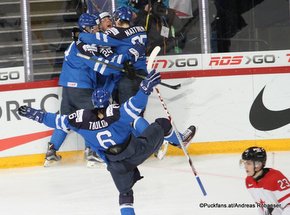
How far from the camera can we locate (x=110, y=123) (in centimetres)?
548

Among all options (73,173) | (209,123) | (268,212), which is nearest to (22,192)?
(73,173)

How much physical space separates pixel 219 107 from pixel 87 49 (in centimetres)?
137

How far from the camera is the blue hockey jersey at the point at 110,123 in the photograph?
18.0 ft

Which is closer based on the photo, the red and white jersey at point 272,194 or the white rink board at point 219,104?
the red and white jersey at point 272,194

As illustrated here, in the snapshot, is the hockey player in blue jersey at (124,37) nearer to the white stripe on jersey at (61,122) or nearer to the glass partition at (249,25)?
the glass partition at (249,25)

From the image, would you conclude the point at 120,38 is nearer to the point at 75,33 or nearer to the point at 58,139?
the point at 75,33

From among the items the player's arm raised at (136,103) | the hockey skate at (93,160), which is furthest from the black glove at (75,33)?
the player's arm raised at (136,103)

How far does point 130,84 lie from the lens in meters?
7.41

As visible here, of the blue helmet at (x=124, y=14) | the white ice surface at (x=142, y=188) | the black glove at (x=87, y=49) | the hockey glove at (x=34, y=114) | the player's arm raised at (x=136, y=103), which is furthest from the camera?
the black glove at (x=87, y=49)

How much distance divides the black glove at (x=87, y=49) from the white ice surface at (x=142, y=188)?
1001 mm

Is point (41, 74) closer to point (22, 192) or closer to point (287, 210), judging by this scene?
point (22, 192)

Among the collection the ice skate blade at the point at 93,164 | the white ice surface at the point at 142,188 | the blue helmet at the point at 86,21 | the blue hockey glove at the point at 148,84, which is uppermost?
the blue helmet at the point at 86,21

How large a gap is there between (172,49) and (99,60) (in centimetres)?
95

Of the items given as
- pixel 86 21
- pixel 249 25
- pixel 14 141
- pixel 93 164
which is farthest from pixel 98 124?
pixel 249 25
